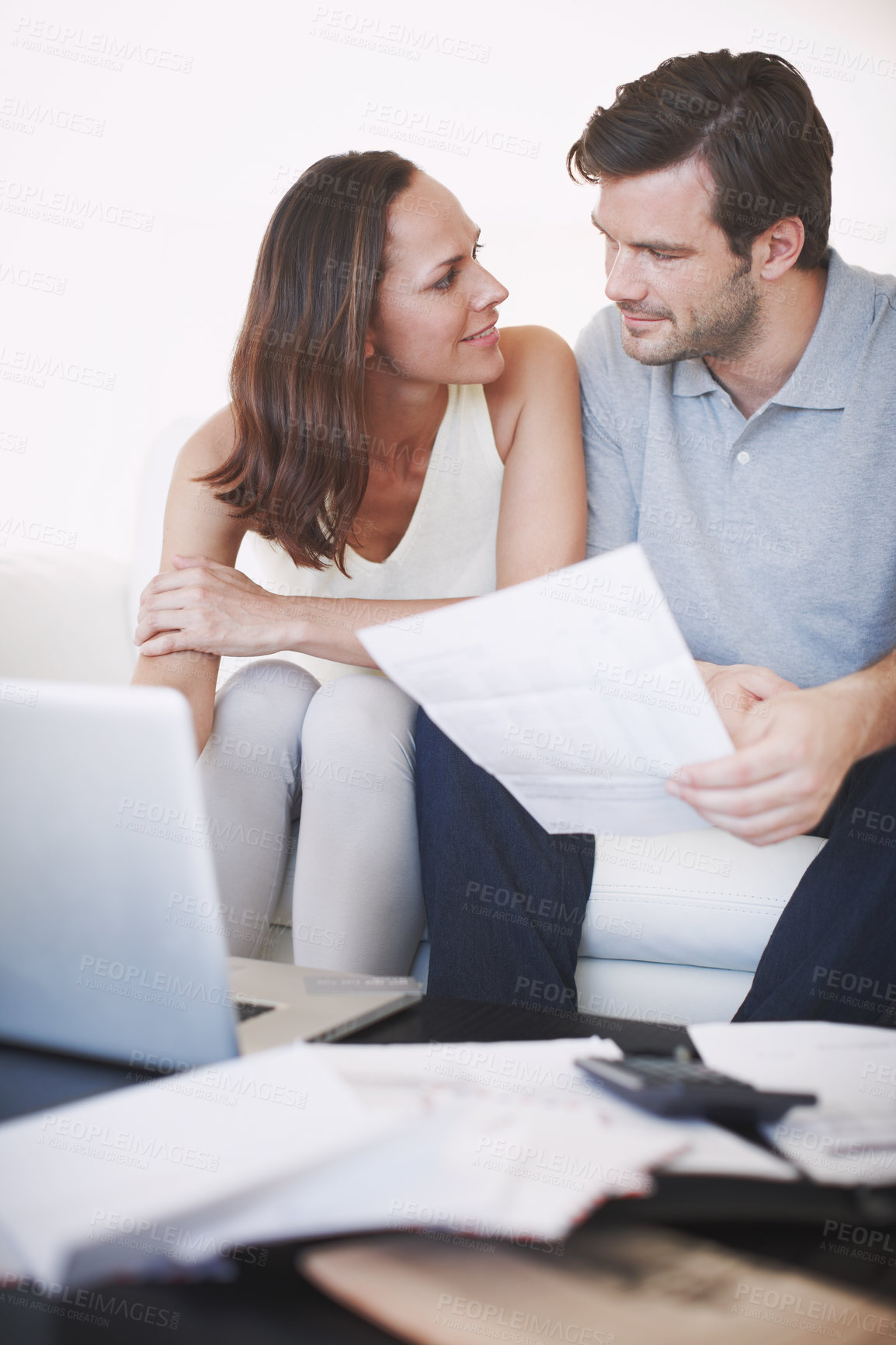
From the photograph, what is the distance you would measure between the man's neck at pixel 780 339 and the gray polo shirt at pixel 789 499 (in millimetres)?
32

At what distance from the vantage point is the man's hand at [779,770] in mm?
860

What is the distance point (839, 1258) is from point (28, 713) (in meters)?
0.48

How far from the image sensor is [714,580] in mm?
1446

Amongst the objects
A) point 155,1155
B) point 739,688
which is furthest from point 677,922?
point 155,1155

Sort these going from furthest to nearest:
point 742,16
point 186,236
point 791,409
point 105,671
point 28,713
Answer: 1. point 186,236
2. point 742,16
3. point 105,671
4. point 791,409
5. point 28,713

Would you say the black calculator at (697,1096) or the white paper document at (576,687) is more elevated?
the white paper document at (576,687)

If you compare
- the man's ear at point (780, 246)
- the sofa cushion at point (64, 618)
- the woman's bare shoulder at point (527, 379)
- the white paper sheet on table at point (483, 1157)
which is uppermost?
→ the man's ear at point (780, 246)

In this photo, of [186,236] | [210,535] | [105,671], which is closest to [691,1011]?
[210,535]

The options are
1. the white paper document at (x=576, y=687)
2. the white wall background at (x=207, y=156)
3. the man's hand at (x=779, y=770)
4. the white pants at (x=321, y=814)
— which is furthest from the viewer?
the white wall background at (x=207, y=156)

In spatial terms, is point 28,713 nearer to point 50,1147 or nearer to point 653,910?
point 50,1147

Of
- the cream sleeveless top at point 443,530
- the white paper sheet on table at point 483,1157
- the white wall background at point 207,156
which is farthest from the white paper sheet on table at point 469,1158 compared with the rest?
the white wall background at point 207,156

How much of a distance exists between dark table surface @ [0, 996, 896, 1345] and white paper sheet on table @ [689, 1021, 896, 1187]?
0.9 inches

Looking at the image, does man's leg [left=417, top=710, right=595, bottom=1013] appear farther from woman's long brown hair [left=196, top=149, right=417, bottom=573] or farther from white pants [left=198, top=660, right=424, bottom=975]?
woman's long brown hair [left=196, top=149, right=417, bottom=573]

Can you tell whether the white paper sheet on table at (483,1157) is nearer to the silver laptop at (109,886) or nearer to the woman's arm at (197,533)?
the silver laptop at (109,886)
